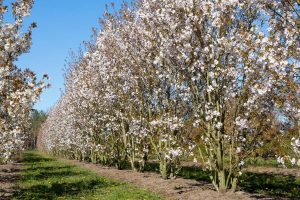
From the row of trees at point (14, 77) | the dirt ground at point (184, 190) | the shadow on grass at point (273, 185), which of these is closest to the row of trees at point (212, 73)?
the dirt ground at point (184, 190)

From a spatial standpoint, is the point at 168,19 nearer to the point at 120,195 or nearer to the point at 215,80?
the point at 215,80

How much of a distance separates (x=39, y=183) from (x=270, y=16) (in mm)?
18685

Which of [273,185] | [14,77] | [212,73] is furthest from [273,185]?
[14,77]

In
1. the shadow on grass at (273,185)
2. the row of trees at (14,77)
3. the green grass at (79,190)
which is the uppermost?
the row of trees at (14,77)

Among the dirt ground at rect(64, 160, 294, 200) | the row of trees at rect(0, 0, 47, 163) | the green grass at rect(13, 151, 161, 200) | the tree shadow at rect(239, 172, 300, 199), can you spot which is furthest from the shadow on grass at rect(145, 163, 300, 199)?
the row of trees at rect(0, 0, 47, 163)

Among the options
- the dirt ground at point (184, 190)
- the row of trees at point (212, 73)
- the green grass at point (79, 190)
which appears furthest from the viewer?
the green grass at point (79, 190)

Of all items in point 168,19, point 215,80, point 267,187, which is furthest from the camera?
point 267,187

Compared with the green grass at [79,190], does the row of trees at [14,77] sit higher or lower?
higher

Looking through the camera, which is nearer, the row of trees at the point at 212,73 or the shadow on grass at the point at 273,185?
the row of trees at the point at 212,73

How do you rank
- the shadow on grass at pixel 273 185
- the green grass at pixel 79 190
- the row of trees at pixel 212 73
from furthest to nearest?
1. the green grass at pixel 79 190
2. the shadow on grass at pixel 273 185
3. the row of trees at pixel 212 73

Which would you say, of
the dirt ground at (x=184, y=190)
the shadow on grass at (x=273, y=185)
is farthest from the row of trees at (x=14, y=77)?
the shadow on grass at (x=273, y=185)

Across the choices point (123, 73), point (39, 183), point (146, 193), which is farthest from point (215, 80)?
point (39, 183)

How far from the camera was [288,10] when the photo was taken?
1213 cm

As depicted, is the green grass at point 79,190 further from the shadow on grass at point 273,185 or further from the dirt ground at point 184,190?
the shadow on grass at point 273,185
